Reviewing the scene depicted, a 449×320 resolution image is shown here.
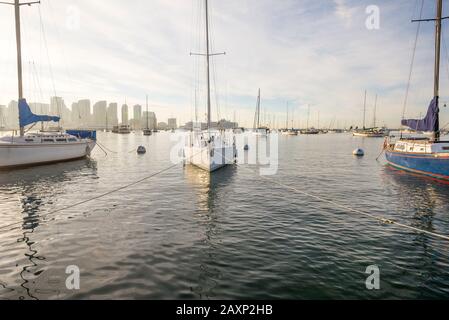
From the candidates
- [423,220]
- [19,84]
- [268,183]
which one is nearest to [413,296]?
[423,220]

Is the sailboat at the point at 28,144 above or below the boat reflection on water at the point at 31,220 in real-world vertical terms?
above

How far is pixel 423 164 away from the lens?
25953 mm

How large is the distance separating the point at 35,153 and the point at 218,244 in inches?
1160

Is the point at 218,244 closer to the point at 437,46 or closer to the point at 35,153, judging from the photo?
the point at 35,153

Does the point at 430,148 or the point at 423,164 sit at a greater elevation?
the point at 430,148

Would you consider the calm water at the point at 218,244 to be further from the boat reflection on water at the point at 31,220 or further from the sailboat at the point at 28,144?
the sailboat at the point at 28,144

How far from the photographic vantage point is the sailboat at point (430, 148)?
2397 cm

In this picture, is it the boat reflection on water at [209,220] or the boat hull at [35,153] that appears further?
the boat hull at [35,153]

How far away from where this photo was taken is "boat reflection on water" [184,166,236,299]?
7.61m

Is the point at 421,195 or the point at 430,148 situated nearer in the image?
the point at 421,195

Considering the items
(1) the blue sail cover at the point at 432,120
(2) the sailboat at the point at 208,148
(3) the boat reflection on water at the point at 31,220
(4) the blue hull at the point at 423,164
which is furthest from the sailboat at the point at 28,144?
(1) the blue sail cover at the point at 432,120

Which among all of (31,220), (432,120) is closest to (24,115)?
(31,220)

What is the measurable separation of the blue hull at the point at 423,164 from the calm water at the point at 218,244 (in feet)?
15.7

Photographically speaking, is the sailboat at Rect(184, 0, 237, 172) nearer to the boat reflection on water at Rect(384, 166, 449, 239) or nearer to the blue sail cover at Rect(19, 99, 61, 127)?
the boat reflection on water at Rect(384, 166, 449, 239)
